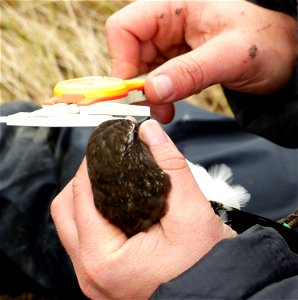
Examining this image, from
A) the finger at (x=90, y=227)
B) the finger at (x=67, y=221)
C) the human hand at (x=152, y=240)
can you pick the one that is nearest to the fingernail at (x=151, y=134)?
the human hand at (x=152, y=240)

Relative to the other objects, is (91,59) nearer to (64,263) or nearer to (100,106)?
(64,263)

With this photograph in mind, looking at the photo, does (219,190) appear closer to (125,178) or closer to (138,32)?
(125,178)

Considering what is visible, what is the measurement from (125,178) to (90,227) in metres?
0.18

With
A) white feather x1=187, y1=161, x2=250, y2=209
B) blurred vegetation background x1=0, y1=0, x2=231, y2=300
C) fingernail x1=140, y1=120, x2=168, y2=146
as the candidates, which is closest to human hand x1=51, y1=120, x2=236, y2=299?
fingernail x1=140, y1=120, x2=168, y2=146

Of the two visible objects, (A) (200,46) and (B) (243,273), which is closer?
(B) (243,273)

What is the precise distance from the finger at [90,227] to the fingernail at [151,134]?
19 centimetres

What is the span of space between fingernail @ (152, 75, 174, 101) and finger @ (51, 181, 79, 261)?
0.56 meters

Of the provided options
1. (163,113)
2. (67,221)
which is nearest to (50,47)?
(163,113)

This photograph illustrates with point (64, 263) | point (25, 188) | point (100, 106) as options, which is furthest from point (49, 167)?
point (100, 106)

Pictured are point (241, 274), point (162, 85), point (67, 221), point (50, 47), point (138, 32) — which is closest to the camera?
point (241, 274)

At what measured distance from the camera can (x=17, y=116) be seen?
1626 mm

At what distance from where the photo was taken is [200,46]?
235cm

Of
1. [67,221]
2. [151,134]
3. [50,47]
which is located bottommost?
[50,47]

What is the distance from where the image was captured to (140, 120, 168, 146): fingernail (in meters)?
1.57
